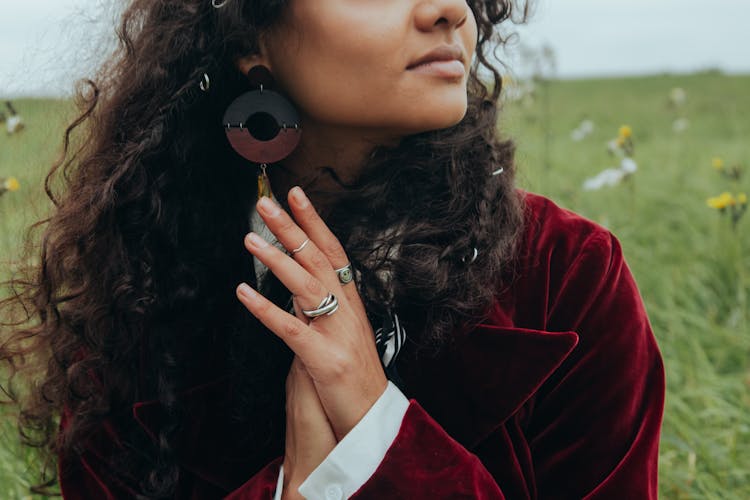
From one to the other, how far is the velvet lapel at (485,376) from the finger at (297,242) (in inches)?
9.6

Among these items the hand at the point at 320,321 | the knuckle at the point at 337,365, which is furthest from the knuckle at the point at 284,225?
the knuckle at the point at 337,365

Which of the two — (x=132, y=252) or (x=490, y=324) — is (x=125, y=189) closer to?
(x=132, y=252)

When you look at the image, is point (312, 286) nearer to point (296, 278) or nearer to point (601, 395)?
point (296, 278)

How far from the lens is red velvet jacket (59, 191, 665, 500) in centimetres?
132

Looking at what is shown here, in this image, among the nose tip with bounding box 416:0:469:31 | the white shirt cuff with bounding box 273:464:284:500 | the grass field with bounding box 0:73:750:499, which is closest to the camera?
the nose tip with bounding box 416:0:469:31

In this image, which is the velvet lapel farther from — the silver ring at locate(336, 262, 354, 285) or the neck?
the neck

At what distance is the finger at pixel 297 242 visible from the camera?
1340 millimetres

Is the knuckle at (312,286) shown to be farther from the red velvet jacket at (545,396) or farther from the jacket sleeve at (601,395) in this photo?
the jacket sleeve at (601,395)

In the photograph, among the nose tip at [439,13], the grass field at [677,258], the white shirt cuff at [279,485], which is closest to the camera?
the nose tip at [439,13]

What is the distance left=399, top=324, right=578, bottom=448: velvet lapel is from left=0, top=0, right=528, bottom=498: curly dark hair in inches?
1.7

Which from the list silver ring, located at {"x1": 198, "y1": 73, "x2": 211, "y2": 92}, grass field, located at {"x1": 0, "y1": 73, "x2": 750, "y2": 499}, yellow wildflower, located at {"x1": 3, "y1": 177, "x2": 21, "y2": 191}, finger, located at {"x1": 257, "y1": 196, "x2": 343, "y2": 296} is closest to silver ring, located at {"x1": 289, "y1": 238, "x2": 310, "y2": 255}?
finger, located at {"x1": 257, "y1": 196, "x2": 343, "y2": 296}

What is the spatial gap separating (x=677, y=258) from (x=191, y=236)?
8.75 feet

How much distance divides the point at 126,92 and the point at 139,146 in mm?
125

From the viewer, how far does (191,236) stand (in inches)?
63.1
